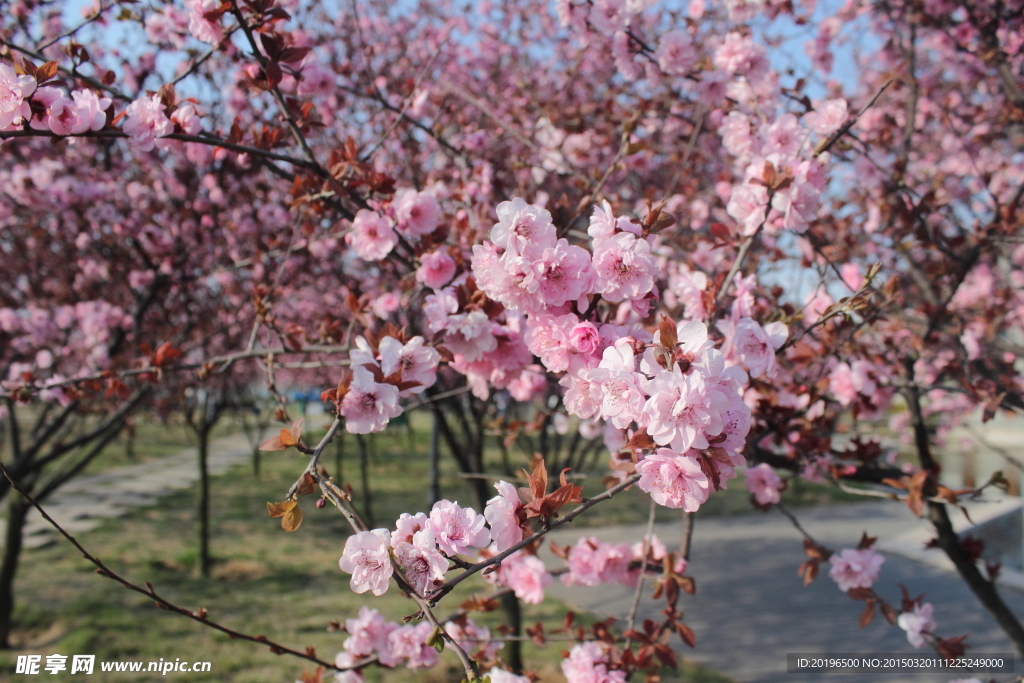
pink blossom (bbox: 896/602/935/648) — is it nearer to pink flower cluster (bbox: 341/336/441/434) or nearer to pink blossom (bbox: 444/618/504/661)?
pink blossom (bbox: 444/618/504/661)

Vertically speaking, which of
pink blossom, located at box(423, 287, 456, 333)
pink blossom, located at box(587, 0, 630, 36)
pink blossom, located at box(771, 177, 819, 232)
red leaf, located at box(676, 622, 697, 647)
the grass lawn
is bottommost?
the grass lawn

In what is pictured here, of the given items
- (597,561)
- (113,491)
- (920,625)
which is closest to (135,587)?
(597,561)

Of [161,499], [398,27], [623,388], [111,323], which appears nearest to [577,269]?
[623,388]

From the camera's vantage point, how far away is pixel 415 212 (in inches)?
75.3

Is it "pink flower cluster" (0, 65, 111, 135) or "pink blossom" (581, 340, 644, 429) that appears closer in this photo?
"pink blossom" (581, 340, 644, 429)

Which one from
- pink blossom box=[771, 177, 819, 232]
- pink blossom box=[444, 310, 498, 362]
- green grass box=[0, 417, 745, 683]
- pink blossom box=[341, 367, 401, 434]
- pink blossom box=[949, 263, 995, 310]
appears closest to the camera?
pink blossom box=[341, 367, 401, 434]

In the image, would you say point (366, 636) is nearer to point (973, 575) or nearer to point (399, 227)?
point (399, 227)

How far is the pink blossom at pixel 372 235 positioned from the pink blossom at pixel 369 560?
1.01 meters

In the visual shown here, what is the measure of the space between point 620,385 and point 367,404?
2.09ft

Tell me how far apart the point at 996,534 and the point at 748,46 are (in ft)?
21.5

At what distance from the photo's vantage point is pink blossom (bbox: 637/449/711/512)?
1034 mm

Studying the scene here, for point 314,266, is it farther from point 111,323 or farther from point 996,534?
point 996,534

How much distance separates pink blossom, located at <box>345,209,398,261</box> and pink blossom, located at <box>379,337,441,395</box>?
0.48 meters

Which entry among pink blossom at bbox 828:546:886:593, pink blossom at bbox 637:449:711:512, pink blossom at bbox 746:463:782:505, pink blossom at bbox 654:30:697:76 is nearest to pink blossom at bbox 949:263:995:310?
pink blossom at bbox 828:546:886:593
